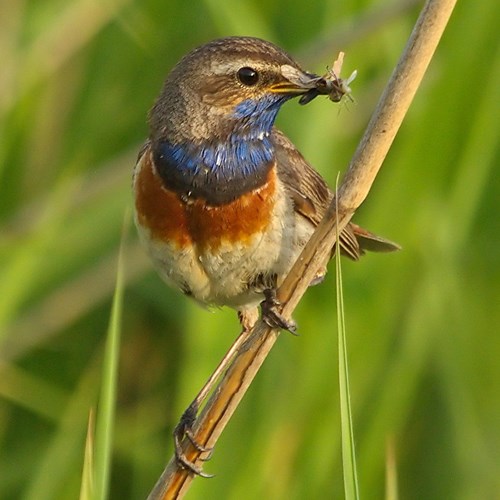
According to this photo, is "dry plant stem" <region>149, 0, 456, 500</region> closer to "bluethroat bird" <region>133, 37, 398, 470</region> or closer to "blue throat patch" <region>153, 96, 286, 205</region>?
"bluethroat bird" <region>133, 37, 398, 470</region>

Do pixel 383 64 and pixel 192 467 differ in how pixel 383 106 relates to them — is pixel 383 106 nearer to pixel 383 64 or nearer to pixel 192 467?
pixel 192 467

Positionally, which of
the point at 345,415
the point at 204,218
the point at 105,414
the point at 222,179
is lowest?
the point at 105,414

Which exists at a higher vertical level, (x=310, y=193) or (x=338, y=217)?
(x=310, y=193)

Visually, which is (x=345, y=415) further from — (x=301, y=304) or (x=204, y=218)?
(x=301, y=304)

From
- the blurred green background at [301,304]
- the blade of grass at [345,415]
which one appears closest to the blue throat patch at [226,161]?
the blurred green background at [301,304]

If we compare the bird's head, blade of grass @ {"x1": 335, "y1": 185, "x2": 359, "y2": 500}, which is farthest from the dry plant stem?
the bird's head

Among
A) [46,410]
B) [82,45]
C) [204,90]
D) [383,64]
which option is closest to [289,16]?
[383,64]

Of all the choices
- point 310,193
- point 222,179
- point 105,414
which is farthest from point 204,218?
point 105,414
